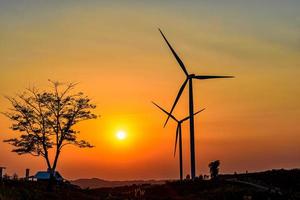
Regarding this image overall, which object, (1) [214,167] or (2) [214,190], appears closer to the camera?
(2) [214,190]

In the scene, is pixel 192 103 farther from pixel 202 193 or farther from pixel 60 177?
pixel 60 177

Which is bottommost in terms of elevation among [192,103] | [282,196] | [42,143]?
[282,196]

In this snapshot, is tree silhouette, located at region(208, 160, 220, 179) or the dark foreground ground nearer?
the dark foreground ground

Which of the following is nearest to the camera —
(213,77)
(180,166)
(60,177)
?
(213,77)

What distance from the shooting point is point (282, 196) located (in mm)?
62062

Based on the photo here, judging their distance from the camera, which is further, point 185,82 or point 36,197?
point 185,82

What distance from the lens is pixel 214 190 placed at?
241 feet

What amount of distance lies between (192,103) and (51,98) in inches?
838

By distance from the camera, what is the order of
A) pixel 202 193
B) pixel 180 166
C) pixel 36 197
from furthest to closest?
pixel 180 166, pixel 202 193, pixel 36 197

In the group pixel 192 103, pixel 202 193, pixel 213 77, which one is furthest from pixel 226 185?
pixel 213 77

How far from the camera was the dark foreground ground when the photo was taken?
6244 centimetres

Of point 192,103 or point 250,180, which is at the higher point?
point 192,103

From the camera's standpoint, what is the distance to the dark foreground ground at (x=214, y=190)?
62.4m

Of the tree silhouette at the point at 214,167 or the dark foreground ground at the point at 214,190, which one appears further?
the tree silhouette at the point at 214,167
